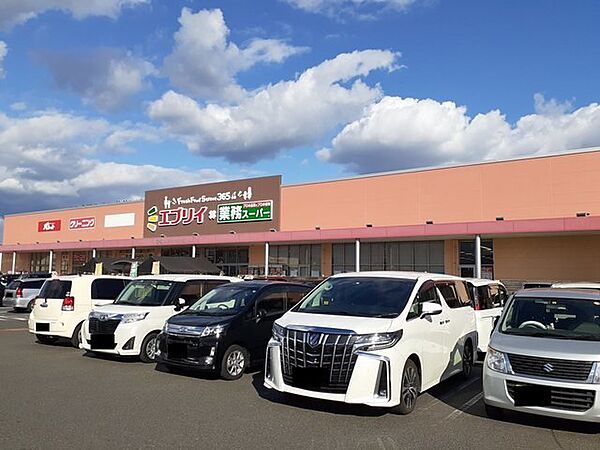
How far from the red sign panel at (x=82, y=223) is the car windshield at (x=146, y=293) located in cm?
3484

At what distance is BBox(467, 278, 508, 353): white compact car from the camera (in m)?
10.2

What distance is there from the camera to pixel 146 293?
11.4 metres

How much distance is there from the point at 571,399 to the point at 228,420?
374 cm

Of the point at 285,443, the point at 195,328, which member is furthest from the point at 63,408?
the point at 285,443

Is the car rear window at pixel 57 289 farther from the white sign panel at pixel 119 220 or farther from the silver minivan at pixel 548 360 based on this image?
the white sign panel at pixel 119 220

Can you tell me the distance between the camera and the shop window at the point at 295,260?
3153 cm

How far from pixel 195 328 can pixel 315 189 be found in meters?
23.0

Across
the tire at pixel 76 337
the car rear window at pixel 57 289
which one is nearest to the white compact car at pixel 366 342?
the tire at pixel 76 337

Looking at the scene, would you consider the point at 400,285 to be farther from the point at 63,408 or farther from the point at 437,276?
the point at 63,408

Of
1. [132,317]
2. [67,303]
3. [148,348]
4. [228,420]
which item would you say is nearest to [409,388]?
[228,420]

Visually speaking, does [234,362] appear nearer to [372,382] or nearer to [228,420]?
[228,420]

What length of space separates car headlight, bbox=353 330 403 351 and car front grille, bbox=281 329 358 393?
0.07m

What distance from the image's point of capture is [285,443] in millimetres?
5562

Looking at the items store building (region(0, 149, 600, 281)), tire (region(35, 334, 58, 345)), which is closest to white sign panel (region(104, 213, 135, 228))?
store building (region(0, 149, 600, 281))
